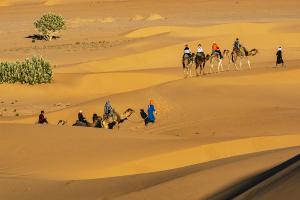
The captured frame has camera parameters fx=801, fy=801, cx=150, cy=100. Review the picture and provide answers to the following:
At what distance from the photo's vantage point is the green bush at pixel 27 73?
118 feet

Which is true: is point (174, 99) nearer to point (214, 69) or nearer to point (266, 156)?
point (214, 69)

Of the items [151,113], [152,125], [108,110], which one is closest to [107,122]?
[108,110]

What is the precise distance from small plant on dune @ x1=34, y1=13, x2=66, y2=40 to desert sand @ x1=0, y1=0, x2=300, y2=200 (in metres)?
2.35

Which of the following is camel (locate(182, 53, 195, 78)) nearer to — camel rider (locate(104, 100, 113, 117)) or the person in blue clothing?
the person in blue clothing

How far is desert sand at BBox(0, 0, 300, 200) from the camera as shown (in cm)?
1269

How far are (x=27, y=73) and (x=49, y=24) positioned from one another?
2989cm

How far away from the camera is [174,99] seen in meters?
28.0

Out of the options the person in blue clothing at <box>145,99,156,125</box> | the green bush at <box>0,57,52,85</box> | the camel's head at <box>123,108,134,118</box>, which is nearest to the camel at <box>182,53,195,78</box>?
the green bush at <box>0,57,52,85</box>

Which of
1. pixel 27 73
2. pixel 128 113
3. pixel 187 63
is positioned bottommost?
pixel 128 113

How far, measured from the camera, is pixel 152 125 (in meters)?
25.5

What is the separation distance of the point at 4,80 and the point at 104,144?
19176 mm

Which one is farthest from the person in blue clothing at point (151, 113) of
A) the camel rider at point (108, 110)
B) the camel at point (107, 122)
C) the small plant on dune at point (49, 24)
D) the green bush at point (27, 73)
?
the small plant on dune at point (49, 24)

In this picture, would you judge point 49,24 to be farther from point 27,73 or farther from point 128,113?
point 128,113

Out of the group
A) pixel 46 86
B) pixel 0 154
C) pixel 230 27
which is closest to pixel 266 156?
pixel 0 154
